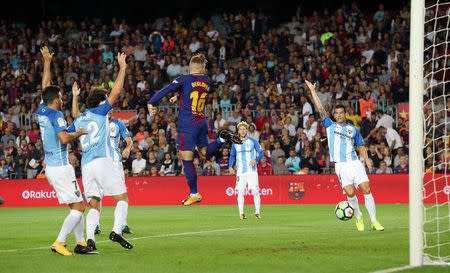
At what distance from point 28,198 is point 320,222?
13125 millimetres

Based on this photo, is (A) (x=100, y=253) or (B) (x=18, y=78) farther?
(B) (x=18, y=78)

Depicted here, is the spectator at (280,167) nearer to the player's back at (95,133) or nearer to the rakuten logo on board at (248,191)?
the rakuten logo on board at (248,191)

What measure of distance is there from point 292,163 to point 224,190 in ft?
8.05

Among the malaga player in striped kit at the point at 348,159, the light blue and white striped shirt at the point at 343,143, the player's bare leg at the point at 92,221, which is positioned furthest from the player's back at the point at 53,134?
the light blue and white striped shirt at the point at 343,143

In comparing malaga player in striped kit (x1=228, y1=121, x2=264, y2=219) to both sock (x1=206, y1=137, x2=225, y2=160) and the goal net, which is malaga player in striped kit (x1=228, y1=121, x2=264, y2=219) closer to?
the goal net

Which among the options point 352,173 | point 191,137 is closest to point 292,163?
point 352,173

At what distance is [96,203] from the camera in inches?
398

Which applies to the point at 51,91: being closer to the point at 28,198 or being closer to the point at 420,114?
the point at 420,114

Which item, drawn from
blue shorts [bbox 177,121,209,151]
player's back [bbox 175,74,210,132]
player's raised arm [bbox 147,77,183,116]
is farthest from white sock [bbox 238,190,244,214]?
player's raised arm [bbox 147,77,183,116]

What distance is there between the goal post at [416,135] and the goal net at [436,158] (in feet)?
0.57

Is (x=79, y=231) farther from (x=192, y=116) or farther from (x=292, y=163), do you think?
(x=292, y=163)

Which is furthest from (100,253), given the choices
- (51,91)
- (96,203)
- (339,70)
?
(339,70)

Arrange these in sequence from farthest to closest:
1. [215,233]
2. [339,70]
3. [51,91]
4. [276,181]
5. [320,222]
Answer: [339,70], [276,181], [320,222], [215,233], [51,91]

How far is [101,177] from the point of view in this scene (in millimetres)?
9812
